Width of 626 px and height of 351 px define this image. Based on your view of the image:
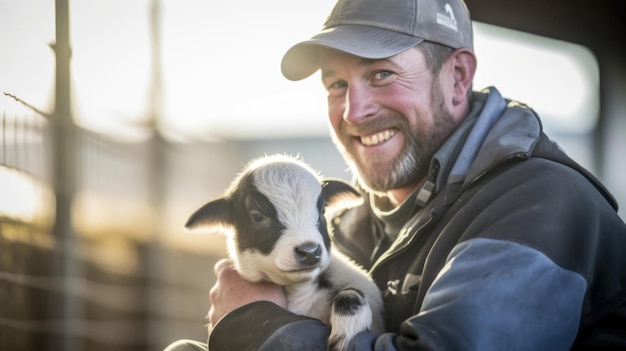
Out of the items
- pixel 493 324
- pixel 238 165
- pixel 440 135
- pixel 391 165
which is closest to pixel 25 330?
pixel 391 165

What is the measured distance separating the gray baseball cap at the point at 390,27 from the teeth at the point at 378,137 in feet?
1.14

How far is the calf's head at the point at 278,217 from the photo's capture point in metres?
2.64

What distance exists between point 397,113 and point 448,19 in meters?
0.47

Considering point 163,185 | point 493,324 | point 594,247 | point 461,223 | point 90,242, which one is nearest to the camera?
point 493,324

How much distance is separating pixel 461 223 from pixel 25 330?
2.41 metres

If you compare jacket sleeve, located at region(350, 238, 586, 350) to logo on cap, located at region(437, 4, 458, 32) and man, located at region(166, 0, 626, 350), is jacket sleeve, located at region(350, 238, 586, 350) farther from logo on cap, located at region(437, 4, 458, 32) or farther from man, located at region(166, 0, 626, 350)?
logo on cap, located at region(437, 4, 458, 32)

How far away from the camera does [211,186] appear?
8148 mm

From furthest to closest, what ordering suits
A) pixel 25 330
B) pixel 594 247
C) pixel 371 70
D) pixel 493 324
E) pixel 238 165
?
1. pixel 238 165
2. pixel 25 330
3. pixel 371 70
4. pixel 594 247
5. pixel 493 324

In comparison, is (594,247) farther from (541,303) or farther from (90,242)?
(90,242)

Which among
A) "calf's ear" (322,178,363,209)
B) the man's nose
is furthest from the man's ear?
"calf's ear" (322,178,363,209)

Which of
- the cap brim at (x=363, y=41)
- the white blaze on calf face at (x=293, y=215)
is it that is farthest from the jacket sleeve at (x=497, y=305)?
the cap brim at (x=363, y=41)

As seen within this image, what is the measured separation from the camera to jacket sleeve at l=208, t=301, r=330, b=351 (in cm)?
230

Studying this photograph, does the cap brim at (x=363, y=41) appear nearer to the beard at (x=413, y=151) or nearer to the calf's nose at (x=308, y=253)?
the beard at (x=413, y=151)

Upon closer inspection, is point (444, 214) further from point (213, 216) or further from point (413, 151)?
point (213, 216)
